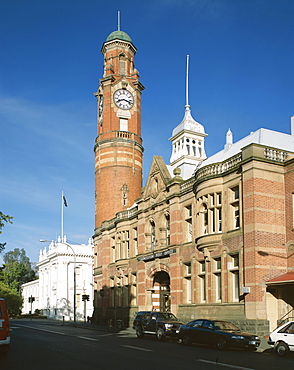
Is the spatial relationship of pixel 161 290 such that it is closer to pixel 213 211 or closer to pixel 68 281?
pixel 213 211

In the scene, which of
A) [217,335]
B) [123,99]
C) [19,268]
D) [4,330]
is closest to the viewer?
[4,330]

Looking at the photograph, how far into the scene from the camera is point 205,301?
31.4 m

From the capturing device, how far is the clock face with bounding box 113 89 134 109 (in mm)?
55219

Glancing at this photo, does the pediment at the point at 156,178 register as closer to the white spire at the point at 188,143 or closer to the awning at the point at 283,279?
the white spire at the point at 188,143

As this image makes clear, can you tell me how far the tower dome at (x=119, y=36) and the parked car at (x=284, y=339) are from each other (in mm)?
46602

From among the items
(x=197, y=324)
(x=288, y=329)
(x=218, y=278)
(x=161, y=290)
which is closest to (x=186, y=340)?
(x=197, y=324)

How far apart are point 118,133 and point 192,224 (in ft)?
74.4

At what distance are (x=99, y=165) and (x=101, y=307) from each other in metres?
15.5

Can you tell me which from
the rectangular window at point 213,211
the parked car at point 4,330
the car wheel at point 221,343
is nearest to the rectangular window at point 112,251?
the rectangular window at point 213,211

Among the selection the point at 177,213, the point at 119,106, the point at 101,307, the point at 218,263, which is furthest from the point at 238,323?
the point at 119,106

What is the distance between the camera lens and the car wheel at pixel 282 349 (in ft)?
58.3

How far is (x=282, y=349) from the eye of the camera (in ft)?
58.6

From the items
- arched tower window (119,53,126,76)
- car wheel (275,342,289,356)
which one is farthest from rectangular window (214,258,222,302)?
arched tower window (119,53,126,76)

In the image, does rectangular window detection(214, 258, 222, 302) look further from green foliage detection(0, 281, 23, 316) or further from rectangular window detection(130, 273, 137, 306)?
green foliage detection(0, 281, 23, 316)
